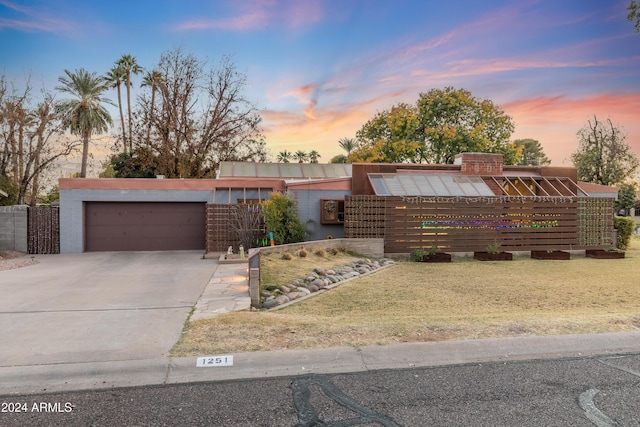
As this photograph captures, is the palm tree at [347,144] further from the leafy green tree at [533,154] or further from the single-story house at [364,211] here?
the single-story house at [364,211]

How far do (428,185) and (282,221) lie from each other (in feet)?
21.4

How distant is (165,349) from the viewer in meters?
4.45

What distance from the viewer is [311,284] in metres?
9.05

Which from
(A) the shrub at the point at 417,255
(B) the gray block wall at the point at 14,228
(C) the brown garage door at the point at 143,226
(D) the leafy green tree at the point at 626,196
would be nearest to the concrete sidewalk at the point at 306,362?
(A) the shrub at the point at 417,255

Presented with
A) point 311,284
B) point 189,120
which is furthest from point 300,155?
point 311,284

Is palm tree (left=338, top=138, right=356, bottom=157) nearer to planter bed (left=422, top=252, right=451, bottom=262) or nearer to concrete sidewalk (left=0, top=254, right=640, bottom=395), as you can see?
planter bed (left=422, top=252, right=451, bottom=262)

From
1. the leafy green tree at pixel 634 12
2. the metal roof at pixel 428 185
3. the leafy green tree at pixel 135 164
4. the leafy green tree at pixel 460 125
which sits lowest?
the metal roof at pixel 428 185

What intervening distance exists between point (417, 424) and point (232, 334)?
271cm

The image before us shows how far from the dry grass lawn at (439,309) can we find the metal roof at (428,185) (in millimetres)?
3449

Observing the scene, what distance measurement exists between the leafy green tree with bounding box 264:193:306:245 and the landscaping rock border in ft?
8.98

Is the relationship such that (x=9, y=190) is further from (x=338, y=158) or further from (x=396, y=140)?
(x=338, y=158)

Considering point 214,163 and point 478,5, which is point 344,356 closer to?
point 478,5

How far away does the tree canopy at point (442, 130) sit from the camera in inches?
1148

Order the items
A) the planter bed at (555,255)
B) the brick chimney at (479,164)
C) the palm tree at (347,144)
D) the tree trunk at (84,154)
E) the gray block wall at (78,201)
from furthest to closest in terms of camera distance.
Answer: the palm tree at (347,144) < the tree trunk at (84,154) < the brick chimney at (479,164) < the planter bed at (555,255) < the gray block wall at (78,201)
